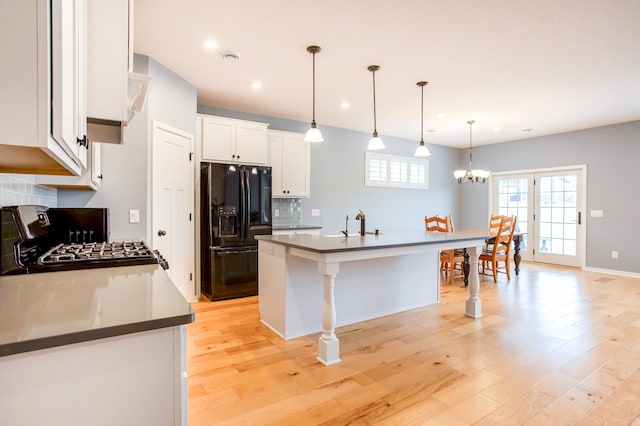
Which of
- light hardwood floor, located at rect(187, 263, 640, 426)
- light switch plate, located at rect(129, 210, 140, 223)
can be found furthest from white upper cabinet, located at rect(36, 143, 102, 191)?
light hardwood floor, located at rect(187, 263, 640, 426)

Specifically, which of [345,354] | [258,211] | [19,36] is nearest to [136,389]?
[19,36]

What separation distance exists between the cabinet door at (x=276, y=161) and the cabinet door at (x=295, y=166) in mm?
66

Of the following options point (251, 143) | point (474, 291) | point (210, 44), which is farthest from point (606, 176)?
point (210, 44)

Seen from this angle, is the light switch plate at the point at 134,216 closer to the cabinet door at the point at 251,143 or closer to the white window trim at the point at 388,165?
the cabinet door at the point at 251,143

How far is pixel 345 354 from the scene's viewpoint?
255cm

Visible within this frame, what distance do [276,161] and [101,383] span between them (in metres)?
4.32

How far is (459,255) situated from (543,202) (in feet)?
9.13

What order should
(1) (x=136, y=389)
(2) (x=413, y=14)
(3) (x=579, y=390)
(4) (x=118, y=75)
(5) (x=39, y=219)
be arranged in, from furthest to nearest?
1. (2) (x=413, y=14)
2. (3) (x=579, y=390)
3. (5) (x=39, y=219)
4. (4) (x=118, y=75)
5. (1) (x=136, y=389)

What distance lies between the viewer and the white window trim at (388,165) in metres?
6.36

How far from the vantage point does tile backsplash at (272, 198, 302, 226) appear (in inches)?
208

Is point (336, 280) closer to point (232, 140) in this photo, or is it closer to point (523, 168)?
point (232, 140)

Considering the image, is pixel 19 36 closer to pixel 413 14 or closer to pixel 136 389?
pixel 136 389

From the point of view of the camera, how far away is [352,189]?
6.17 meters

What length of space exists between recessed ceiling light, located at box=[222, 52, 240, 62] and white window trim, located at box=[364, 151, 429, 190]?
3571mm
